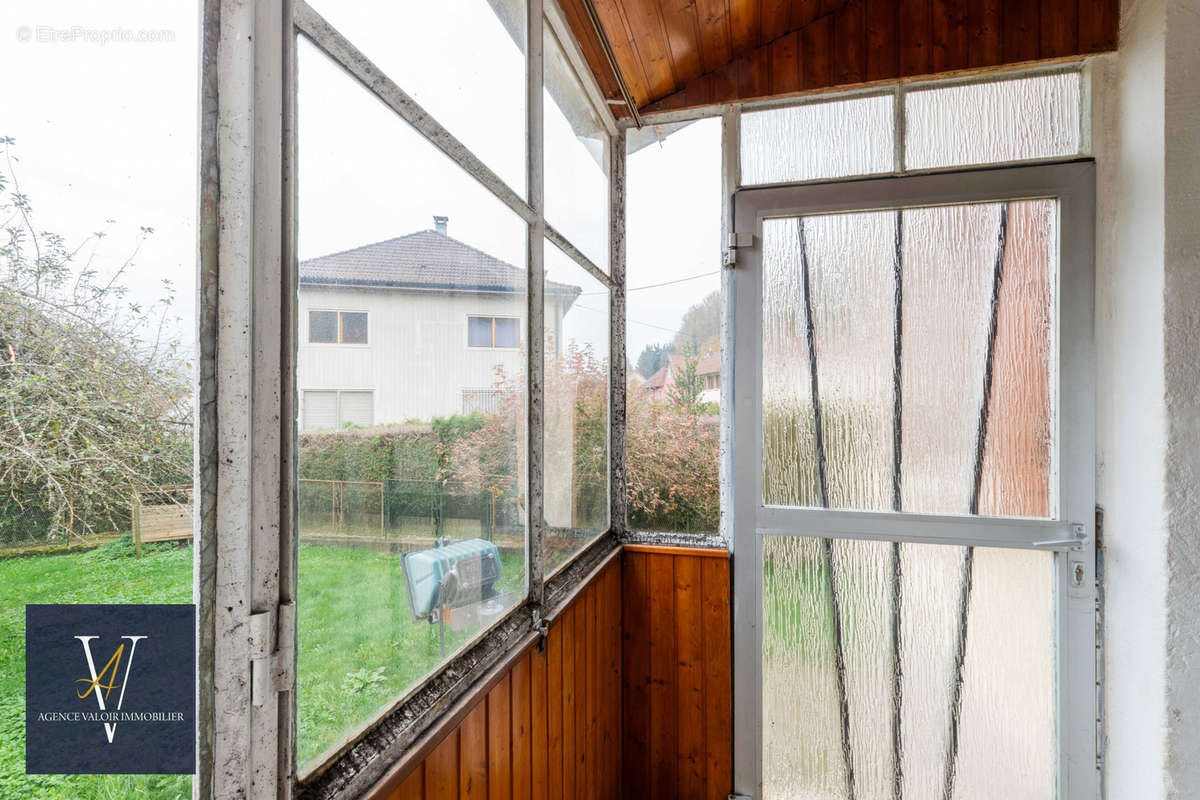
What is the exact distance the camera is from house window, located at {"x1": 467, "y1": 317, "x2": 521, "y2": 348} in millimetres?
1069

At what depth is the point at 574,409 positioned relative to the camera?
5.56 ft

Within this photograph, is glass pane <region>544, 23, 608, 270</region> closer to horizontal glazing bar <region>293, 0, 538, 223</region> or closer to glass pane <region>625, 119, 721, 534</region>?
glass pane <region>625, 119, 721, 534</region>

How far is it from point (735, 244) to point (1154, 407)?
123 centimetres

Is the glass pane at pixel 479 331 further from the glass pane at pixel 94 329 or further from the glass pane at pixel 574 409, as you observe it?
the glass pane at pixel 94 329

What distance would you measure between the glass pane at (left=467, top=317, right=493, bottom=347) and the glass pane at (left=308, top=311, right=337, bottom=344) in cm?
34

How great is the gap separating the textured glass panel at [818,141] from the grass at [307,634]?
69.6 inches

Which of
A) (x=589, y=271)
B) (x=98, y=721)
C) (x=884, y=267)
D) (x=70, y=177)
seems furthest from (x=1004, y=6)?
(x=98, y=721)

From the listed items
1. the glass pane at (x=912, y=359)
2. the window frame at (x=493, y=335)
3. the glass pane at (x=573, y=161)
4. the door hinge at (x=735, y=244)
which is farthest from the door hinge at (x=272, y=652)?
the door hinge at (x=735, y=244)

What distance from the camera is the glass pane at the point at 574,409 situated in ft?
4.90

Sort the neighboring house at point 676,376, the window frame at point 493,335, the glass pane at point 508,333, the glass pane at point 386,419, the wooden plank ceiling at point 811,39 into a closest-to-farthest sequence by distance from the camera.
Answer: the glass pane at point 386,419, the window frame at point 493,335, the glass pane at point 508,333, the wooden plank ceiling at point 811,39, the neighboring house at point 676,376

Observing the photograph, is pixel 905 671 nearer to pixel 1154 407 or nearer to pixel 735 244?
pixel 1154 407

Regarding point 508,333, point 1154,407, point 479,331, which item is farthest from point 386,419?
point 1154,407

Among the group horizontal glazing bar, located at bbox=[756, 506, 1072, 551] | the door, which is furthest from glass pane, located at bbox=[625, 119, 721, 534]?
horizontal glazing bar, located at bbox=[756, 506, 1072, 551]

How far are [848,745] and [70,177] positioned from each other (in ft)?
7.62
